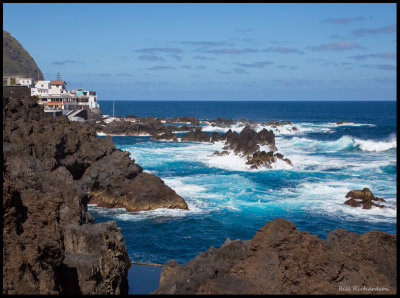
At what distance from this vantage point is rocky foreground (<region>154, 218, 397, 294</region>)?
27.6 ft

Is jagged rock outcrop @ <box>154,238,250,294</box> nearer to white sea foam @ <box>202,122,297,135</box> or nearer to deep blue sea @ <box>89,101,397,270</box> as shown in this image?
deep blue sea @ <box>89,101,397,270</box>

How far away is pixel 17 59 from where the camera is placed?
590 feet

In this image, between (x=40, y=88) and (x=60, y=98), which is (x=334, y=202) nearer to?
(x=60, y=98)

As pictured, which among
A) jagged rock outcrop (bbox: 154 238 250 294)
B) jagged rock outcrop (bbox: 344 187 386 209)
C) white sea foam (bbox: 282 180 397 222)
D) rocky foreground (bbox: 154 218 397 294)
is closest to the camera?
rocky foreground (bbox: 154 218 397 294)

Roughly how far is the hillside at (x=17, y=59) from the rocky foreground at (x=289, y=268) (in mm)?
174598

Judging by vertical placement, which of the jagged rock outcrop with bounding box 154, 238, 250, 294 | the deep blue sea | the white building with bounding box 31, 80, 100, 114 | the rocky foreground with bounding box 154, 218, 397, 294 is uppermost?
the white building with bounding box 31, 80, 100, 114

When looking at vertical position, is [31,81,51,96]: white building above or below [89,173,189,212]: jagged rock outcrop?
above

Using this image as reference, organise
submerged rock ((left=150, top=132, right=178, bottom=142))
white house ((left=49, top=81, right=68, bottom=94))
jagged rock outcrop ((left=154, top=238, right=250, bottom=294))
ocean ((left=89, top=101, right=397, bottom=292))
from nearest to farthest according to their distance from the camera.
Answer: jagged rock outcrop ((left=154, top=238, right=250, bottom=294)), ocean ((left=89, top=101, right=397, bottom=292)), submerged rock ((left=150, top=132, right=178, bottom=142)), white house ((left=49, top=81, right=68, bottom=94))

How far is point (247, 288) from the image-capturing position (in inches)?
314

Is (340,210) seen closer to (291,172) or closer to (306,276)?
(291,172)

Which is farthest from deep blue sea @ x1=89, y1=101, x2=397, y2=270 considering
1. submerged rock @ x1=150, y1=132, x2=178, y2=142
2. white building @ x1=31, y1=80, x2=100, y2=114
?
white building @ x1=31, y1=80, x2=100, y2=114

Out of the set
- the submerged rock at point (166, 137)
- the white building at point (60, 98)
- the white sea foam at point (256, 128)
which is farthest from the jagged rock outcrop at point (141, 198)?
the white sea foam at point (256, 128)

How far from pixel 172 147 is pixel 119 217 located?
37276 millimetres

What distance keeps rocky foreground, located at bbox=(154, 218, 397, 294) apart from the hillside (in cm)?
17460
